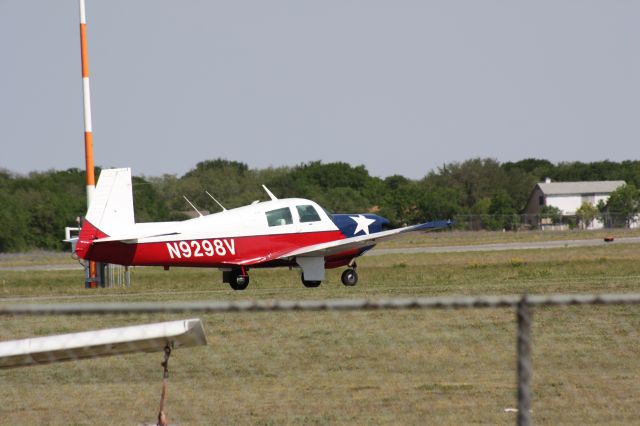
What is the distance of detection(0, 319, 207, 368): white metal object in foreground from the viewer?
20.8 feet

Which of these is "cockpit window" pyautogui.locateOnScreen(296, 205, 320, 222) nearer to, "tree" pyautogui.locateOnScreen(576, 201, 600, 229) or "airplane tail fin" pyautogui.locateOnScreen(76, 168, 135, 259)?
"airplane tail fin" pyautogui.locateOnScreen(76, 168, 135, 259)

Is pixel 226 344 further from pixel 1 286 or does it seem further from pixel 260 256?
pixel 1 286

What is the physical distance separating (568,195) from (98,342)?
119530 millimetres

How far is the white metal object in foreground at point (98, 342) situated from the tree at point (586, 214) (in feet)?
324

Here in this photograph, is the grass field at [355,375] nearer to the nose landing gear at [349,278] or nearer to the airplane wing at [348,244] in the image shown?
the airplane wing at [348,244]

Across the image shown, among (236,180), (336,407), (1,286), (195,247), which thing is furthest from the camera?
(236,180)

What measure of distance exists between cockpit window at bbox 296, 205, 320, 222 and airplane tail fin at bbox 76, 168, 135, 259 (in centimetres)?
372

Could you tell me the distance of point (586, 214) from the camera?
111 m

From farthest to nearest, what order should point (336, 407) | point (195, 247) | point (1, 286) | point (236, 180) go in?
point (236, 180) → point (1, 286) → point (195, 247) → point (336, 407)

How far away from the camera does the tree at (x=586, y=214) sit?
105438mm

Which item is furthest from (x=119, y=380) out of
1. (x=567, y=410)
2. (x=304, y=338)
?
(x=567, y=410)

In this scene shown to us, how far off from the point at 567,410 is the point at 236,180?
101m

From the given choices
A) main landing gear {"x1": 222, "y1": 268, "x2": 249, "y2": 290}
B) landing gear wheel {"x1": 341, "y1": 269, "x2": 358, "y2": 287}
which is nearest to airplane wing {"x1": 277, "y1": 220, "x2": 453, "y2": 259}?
landing gear wheel {"x1": 341, "y1": 269, "x2": 358, "y2": 287}

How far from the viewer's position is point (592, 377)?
9.23 meters
